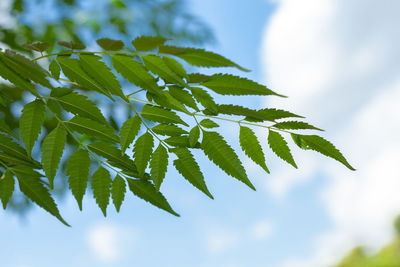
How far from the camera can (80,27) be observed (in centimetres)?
500

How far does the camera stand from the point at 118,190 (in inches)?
52.2

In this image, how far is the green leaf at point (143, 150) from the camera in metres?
1.21

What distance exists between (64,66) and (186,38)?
482 centimetres

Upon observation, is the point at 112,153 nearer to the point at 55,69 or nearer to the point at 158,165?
the point at 158,165

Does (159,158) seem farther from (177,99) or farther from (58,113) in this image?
(58,113)

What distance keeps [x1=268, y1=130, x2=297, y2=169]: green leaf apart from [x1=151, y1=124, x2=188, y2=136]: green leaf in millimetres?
300

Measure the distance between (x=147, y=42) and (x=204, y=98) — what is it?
0.77 ft

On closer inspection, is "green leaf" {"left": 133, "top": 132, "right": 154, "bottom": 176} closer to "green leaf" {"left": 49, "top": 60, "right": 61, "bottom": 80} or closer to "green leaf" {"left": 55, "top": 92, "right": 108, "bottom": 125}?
"green leaf" {"left": 55, "top": 92, "right": 108, "bottom": 125}

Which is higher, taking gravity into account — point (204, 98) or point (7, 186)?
point (204, 98)

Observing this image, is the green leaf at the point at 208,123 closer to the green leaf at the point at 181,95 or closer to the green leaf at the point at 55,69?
the green leaf at the point at 181,95

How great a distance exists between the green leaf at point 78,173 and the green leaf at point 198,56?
1.48 ft

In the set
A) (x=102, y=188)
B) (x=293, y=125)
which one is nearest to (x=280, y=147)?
(x=293, y=125)

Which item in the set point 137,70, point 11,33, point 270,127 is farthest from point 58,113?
point 11,33

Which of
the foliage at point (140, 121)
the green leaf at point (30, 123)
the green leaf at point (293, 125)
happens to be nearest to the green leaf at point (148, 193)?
the foliage at point (140, 121)
